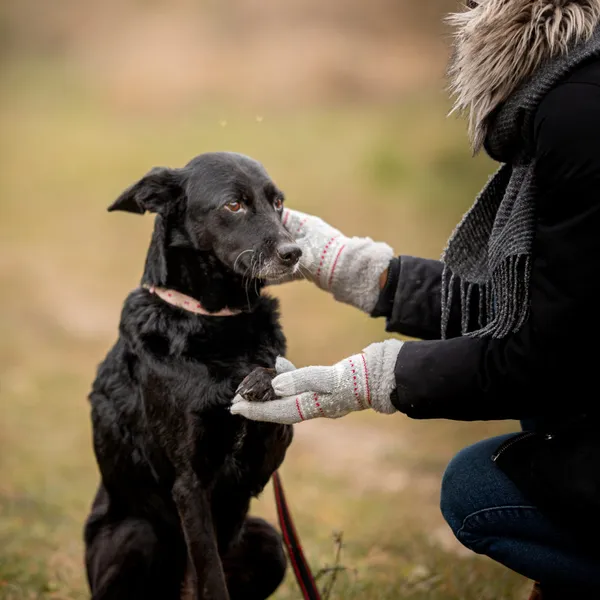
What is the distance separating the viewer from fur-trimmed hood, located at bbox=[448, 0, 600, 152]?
1851 millimetres

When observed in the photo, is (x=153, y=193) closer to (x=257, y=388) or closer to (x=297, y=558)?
(x=257, y=388)

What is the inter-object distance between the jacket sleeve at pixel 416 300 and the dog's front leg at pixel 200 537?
2.59 feet

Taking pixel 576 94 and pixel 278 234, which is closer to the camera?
pixel 576 94

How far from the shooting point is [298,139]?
28.9ft

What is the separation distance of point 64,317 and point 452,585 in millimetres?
4875

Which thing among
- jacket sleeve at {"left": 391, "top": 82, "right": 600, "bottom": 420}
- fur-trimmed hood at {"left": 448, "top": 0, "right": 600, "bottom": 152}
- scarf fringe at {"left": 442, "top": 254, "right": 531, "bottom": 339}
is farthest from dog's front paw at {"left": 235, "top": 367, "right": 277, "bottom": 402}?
fur-trimmed hood at {"left": 448, "top": 0, "right": 600, "bottom": 152}

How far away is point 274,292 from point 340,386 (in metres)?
4.58

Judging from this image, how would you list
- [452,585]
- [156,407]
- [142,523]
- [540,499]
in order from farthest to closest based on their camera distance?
1. [452,585]
2. [142,523]
3. [156,407]
4. [540,499]

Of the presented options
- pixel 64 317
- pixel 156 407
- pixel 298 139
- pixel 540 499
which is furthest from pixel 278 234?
pixel 298 139

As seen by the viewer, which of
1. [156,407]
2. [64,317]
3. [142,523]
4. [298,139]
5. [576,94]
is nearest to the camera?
[576,94]

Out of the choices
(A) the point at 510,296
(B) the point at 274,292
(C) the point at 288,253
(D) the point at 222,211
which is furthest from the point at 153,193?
(B) the point at 274,292

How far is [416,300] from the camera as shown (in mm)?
2504

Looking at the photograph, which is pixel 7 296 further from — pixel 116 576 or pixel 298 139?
pixel 116 576

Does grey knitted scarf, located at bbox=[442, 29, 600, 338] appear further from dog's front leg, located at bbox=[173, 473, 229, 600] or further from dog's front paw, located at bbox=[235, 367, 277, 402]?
dog's front leg, located at bbox=[173, 473, 229, 600]
